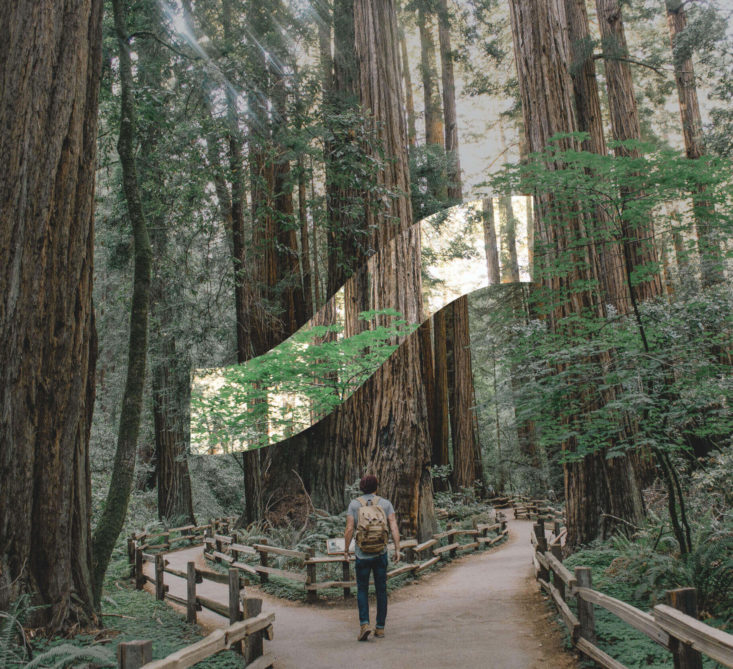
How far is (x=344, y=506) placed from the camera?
10.6m

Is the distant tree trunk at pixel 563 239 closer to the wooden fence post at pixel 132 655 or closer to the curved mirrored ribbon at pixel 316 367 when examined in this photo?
the curved mirrored ribbon at pixel 316 367

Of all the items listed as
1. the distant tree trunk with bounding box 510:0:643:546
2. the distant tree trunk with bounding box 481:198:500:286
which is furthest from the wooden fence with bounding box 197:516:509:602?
the distant tree trunk with bounding box 481:198:500:286

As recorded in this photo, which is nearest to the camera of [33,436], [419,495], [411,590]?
[33,436]

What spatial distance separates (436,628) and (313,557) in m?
2.65

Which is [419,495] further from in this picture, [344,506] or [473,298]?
[473,298]

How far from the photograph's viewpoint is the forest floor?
15.8ft

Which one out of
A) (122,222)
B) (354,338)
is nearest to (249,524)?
(354,338)

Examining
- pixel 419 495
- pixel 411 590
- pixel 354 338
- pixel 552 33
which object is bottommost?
pixel 411 590

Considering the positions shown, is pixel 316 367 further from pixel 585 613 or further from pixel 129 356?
pixel 585 613

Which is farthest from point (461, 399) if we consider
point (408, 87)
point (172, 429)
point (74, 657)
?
point (74, 657)

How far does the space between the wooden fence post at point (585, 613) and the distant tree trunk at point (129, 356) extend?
4.39 metres

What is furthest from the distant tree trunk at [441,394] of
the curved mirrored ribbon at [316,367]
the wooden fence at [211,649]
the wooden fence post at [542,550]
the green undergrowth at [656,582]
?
the wooden fence at [211,649]

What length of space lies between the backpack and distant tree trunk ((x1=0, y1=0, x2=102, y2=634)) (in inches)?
96.1

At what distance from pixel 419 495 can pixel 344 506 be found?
162 cm
